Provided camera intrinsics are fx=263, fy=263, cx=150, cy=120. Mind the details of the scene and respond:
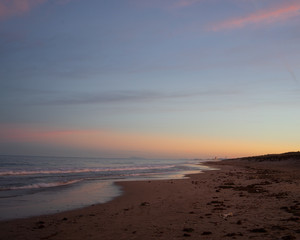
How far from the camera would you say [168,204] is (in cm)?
1263

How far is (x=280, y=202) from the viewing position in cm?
1137

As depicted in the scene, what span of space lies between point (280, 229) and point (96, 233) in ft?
17.6

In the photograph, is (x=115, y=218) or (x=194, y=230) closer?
(x=194, y=230)

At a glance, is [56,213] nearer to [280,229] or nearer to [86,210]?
[86,210]

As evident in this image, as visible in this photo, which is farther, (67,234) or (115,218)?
(115,218)

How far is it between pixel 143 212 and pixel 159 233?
335 cm

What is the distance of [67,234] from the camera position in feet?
26.3

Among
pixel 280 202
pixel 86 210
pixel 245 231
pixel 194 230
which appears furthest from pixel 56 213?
pixel 280 202

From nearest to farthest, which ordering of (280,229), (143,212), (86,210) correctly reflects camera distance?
(280,229)
(143,212)
(86,210)

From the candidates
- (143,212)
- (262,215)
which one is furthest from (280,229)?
(143,212)

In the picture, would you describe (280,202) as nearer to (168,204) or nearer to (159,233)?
(168,204)

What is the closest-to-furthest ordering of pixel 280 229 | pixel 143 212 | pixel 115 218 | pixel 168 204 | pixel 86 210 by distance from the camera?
pixel 280 229
pixel 115 218
pixel 143 212
pixel 86 210
pixel 168 204

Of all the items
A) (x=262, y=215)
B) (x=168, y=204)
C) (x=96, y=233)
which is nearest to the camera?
(x=96, y=233)

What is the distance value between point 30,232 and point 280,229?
24.7ft
